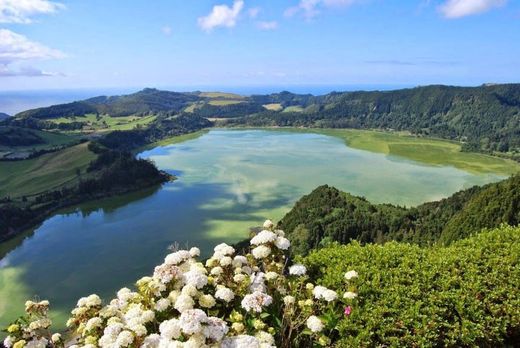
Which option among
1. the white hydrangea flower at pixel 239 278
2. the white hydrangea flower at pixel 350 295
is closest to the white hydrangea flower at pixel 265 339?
the white hydrangea flower at pixel 239 278

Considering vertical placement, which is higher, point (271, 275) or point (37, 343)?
point (271, 275)

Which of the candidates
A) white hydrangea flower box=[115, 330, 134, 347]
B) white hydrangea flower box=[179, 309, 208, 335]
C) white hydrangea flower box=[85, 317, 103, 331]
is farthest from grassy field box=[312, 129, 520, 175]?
white hydrangea flower box=[115, 330, 134, 347]

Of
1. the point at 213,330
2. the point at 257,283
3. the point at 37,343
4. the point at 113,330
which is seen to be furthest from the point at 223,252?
the point at 37,343

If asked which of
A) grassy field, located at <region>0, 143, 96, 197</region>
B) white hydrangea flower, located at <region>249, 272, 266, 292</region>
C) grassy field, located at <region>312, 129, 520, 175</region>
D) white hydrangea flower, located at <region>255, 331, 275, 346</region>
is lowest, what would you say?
grassy field, located at <region>312, 129, 520, 175</region>

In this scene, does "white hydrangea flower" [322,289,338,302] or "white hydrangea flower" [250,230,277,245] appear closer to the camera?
"white hydrangea flower" [322,289,338,302]

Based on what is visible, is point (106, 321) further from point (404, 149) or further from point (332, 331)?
point (404, 149)

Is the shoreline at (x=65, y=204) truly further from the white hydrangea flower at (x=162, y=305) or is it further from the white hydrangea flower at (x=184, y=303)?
the white hydrangea flower at (x=184, y=303)

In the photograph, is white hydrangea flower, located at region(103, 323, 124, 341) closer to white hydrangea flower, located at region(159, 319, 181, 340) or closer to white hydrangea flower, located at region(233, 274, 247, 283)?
white hydrangea flower, located at region(159, 319, 181, 340)

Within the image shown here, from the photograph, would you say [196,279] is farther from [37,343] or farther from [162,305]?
[37,343]
